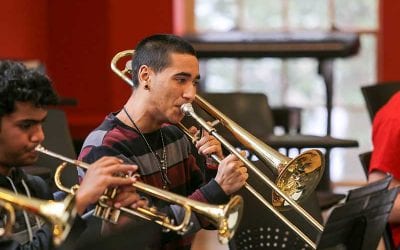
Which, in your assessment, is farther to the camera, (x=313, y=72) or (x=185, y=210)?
(x=313, y=72)

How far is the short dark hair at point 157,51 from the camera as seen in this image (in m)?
3.09

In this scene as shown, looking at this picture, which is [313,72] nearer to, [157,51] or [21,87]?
[157,51]

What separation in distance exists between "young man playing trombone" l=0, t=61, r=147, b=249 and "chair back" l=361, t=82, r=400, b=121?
203 cm

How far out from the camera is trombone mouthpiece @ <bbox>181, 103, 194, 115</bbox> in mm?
2990

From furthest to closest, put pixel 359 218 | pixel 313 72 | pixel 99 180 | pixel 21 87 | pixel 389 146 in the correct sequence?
pixel 313 72 < pixel 389 146 < pixel 359 218 < pixel 21 87 < pixel 99 180

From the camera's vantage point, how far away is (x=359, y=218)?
2.79m

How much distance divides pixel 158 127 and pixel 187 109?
5.1 inches

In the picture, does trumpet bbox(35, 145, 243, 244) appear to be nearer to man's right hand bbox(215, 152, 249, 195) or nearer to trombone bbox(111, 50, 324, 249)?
man's right hand bbox(215, 152, 249, 195)

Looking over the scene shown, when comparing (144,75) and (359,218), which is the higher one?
(144,75)

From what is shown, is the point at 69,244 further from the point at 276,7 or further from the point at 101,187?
the point at 276,7

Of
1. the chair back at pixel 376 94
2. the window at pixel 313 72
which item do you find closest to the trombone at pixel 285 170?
the chair back at pixel 376 94

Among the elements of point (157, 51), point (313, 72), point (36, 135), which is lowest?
point (313, 72)

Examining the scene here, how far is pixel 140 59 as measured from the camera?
313 centimetres

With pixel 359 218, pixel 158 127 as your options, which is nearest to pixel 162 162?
pixel 158 127
